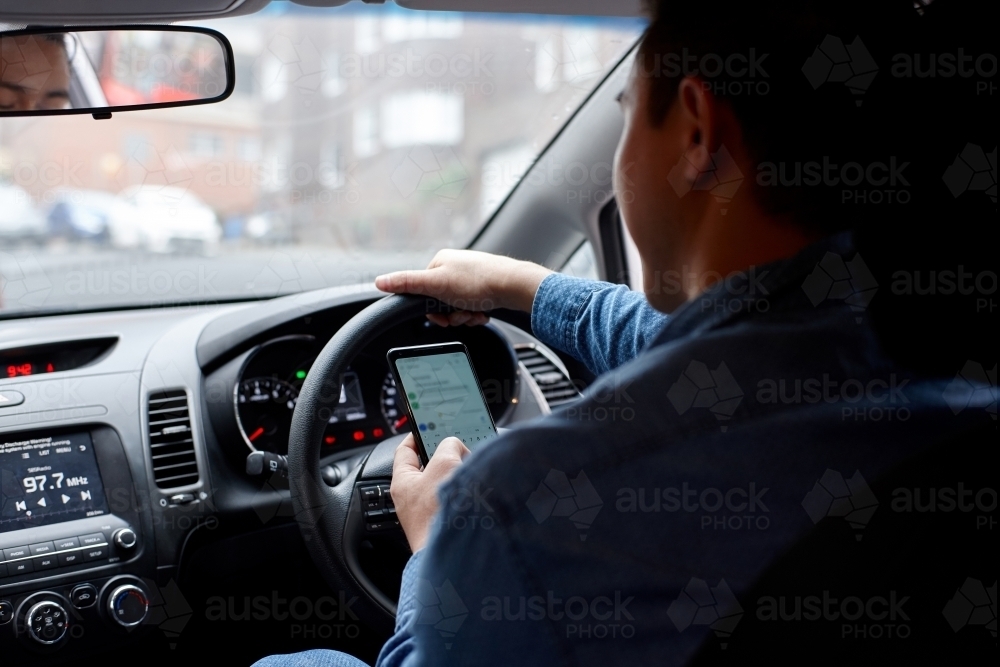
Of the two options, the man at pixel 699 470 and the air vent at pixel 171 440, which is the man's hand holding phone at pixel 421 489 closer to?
the man at pixel 699 470

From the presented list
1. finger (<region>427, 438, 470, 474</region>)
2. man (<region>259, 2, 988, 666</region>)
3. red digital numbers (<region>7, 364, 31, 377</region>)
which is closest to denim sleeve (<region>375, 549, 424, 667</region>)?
man (<region>259, 2, 988, 666</region>)

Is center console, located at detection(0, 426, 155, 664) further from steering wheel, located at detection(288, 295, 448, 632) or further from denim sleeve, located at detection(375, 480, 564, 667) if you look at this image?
denim sleeve, located at detection(375, 480, 564, 667)

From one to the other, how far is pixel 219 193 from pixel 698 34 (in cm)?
401

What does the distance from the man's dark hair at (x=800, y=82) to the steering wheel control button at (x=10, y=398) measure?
1.43m

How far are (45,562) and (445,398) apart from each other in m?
0.80

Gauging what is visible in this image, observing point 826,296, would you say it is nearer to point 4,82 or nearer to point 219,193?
Answer: point 4,82

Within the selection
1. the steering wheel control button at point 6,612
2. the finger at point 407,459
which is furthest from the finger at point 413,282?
the steering wheel control button at point 6,612

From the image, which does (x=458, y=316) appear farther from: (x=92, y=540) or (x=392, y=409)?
(x=92, y=540)

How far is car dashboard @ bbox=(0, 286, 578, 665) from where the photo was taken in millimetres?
1677

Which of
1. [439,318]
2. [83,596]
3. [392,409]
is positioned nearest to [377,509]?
[439,318]

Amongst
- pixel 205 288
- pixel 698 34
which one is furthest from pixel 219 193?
pixel 698 34

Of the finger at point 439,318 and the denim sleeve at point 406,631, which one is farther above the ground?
the denim sleeve at point 406,631

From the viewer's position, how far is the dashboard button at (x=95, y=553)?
1.69 metres

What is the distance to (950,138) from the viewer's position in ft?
3.13
